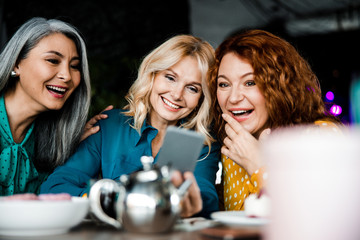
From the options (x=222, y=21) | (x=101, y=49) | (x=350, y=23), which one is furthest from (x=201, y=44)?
(x=350, y=23)

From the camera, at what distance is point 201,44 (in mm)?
2170

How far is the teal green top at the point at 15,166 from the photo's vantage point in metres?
1.90

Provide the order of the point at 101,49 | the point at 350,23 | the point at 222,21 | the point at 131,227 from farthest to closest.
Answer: the point at 350,23 → the point at 222,21 → the point at 101,49 → the point at 131,227

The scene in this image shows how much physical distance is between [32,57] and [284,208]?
1721mm

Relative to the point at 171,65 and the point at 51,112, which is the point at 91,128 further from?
the point at 171,65

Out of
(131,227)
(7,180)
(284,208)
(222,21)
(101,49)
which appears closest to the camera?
(284,208)

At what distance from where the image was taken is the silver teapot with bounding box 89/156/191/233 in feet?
2.82

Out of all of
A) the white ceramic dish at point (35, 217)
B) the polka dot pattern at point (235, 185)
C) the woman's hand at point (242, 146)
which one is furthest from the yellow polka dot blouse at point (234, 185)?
the white ceramic dish at point (35, 217)

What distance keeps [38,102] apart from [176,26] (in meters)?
2.89

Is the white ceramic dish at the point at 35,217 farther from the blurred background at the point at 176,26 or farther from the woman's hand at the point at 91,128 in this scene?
the blurred background at the point at 176,26

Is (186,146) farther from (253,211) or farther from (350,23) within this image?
(350,23)

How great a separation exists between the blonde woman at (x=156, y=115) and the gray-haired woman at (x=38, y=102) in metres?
0.17

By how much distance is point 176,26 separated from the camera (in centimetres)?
460

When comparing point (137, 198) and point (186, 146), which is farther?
point (186, 146)
